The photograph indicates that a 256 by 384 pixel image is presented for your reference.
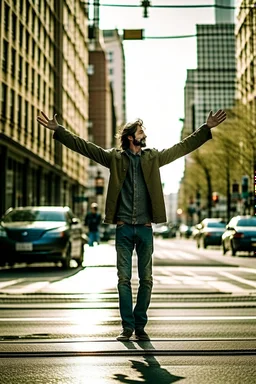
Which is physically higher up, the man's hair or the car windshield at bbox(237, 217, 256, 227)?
the man's hair

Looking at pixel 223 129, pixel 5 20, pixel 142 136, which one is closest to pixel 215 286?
pixel 142 136

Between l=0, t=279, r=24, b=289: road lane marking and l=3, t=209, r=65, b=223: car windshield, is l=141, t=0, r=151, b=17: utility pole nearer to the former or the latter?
l=3, t=209, r=65, b=223: car windshield

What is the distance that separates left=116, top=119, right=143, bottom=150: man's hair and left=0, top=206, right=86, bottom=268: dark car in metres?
10.6

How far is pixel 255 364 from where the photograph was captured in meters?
5.05

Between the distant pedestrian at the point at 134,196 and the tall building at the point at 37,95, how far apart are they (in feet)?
111

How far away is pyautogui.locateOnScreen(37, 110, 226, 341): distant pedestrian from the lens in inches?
250

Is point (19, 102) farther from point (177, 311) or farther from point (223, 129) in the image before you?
point (177, 311)

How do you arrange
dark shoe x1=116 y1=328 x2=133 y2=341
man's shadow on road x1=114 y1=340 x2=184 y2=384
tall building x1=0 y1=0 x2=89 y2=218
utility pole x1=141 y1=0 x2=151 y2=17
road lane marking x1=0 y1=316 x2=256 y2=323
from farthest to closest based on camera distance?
1. tall building x1=0 y1=0 x2=89 y2=218
2. utility pole x1=141 y1=0 x2=151 y2=17
3. road lane marking x1=0 y1=316 x2=256 y2=323
4. dark shoe x1=116 y1=328 x2=133 y2=341
5. man's shadow on road x1=114 y1=340 x2=184 y2=384

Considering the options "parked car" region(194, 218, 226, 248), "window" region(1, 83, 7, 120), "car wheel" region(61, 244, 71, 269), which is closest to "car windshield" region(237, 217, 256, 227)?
"parked car" region(194, 218, 226, 248)

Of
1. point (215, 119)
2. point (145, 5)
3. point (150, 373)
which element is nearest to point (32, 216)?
point (145, 5)

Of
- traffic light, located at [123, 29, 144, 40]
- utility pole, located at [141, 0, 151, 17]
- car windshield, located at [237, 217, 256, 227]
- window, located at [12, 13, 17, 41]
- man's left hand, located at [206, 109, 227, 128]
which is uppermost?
window, located at [12, 13, 17, 41]

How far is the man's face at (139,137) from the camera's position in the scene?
6402 mm

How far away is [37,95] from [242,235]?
31.3m

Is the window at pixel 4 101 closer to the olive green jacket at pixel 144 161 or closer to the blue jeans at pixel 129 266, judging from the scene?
the olive green jacket at pixel 144 161
